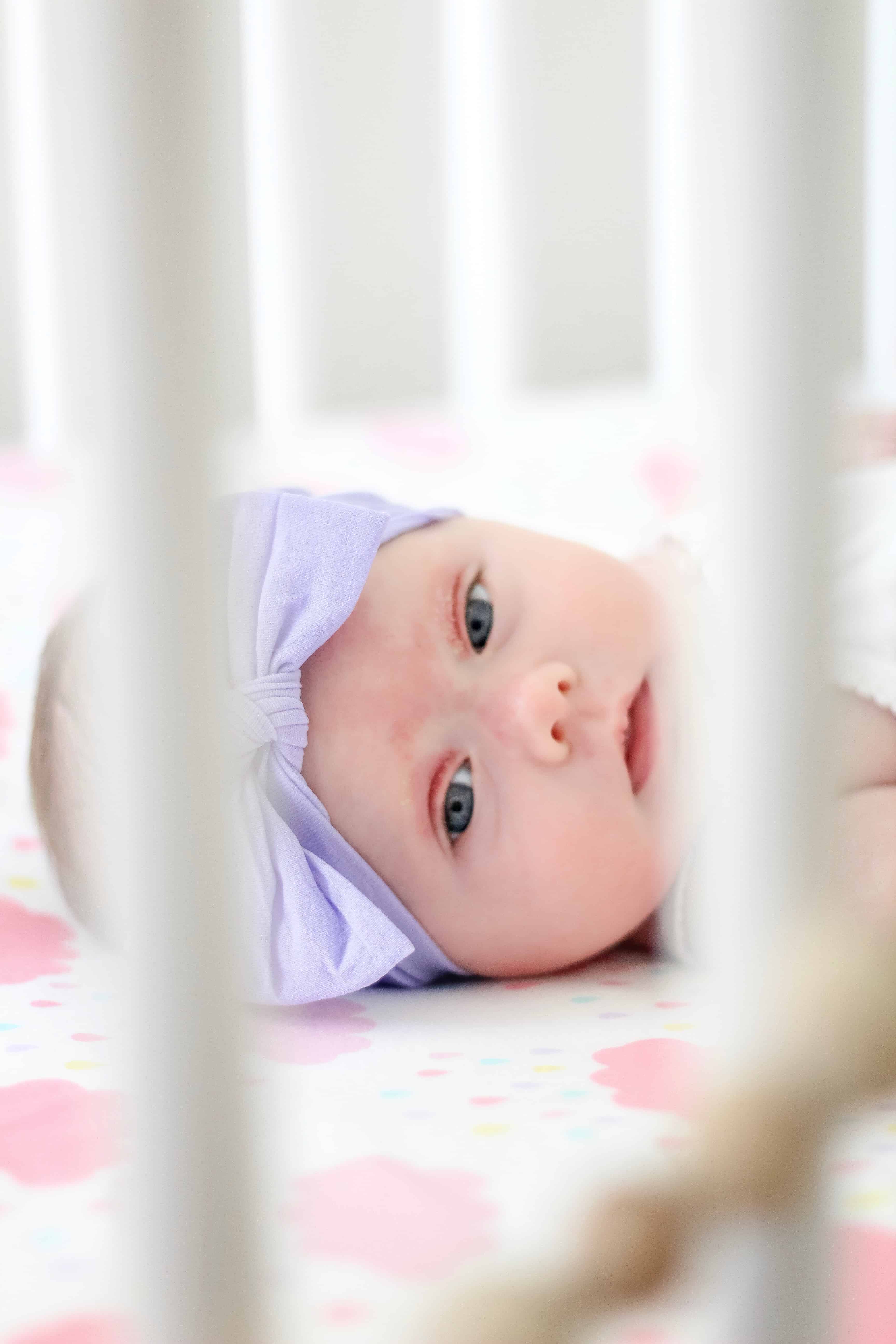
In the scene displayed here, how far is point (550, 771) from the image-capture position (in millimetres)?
729

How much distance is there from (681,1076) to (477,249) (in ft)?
3.51

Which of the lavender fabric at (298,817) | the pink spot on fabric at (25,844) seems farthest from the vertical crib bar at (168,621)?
the pink spot on fabric at (25,844)

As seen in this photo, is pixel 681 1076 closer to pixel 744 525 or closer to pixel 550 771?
pixel 550 771

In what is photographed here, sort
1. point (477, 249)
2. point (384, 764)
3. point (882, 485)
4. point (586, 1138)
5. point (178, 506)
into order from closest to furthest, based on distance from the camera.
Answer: point (178, 506) → point (586, 1138) → point (384, 764) → point (882, 485) → point (477, 249)

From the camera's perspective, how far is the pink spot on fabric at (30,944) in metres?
0.76

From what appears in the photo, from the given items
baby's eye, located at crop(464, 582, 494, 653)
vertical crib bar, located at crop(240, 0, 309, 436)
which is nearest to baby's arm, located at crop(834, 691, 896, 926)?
baby's eye, located at crop(464, 582, 494, 653)

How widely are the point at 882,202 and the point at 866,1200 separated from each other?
1082 millimetres

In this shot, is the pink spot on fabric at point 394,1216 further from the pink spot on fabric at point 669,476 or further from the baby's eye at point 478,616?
the pink spot on fabric at point 669,476

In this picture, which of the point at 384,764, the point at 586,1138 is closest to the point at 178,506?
the point at 586,1138

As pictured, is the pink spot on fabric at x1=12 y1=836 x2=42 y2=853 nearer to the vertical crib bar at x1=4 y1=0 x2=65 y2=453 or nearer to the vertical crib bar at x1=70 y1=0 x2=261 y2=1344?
the vertical crib bar at x1=4 y1=0 x2=65 y2=453

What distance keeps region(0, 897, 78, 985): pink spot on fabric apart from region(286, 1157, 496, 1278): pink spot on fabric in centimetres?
33

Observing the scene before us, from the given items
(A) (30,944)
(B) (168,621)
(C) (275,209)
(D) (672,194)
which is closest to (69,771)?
(A) (30,944)

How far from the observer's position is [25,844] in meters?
0.96

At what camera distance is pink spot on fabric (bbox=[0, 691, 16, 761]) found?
3.44 ft
